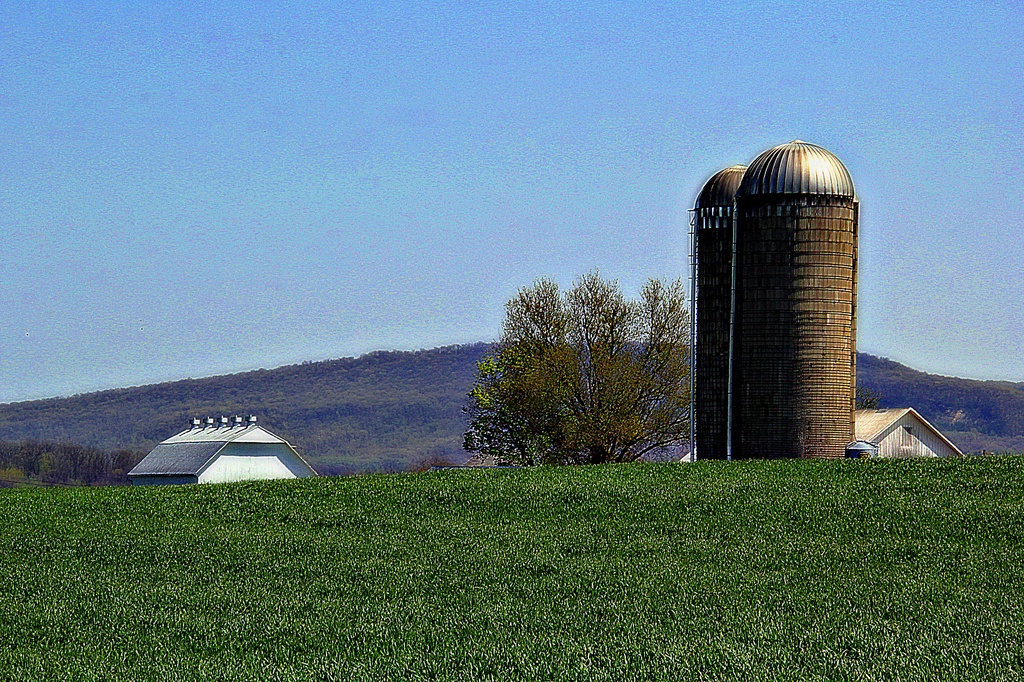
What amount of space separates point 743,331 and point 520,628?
2168 cm

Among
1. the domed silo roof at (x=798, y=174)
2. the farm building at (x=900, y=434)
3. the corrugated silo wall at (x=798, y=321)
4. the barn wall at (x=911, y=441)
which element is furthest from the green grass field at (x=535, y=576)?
the barn wall at (x=911, y=441)

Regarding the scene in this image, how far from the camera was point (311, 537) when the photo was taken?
23.1 meters

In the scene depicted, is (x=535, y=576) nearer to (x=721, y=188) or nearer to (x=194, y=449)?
(x=721, y=188)

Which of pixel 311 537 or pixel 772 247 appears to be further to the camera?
pixel 772 247

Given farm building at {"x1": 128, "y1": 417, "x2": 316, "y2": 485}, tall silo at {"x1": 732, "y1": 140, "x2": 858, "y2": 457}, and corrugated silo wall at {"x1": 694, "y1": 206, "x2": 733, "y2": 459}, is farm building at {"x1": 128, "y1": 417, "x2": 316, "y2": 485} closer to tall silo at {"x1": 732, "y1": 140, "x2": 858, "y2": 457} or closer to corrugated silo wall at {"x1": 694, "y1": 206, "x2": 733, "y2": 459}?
corrugated silo wall at {"x1": 694, "y1": 206, "x2": 733, "y2": 459}

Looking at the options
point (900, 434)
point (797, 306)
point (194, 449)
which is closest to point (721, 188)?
point (797, 306)

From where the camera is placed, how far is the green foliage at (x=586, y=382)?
2040 inches

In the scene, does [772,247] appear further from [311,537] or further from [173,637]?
[173,637]

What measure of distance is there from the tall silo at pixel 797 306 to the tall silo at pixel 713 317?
1.25 metres

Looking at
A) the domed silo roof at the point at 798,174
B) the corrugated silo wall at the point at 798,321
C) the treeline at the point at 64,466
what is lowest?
the treeline at the point at 64,466

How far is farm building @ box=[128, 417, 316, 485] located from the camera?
7525cm

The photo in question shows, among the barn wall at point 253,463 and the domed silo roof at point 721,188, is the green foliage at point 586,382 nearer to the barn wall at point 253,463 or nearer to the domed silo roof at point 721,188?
the domed silo roof at point 721,188

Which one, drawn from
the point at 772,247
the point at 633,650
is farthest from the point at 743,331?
the point at 633,650

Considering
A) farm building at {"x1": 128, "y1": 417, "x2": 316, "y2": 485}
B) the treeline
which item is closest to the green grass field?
farm building at {"x1": 128, "y1": 417, "x2": 316, "y2": 485}
